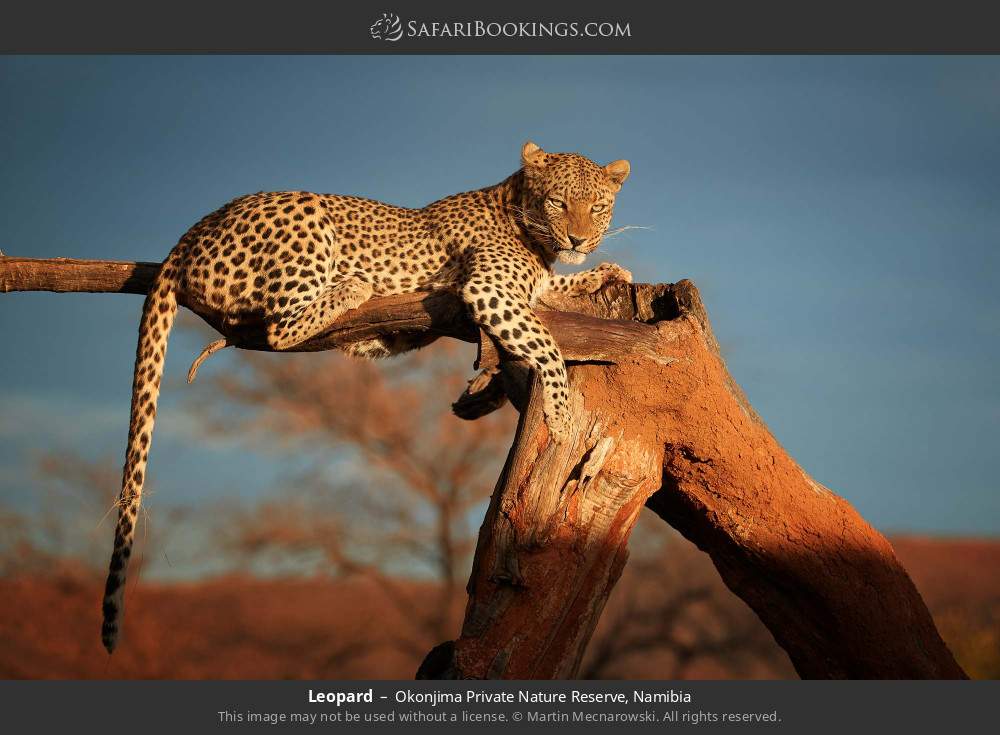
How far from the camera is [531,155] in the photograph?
28.3 feet

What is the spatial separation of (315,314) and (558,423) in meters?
2.10

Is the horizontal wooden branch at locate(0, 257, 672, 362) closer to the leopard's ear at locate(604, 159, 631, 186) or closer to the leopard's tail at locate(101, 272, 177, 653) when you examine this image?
the leopard's tail at locate(101, 272, 177, 653)

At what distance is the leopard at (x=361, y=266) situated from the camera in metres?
7.50

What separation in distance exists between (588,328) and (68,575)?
18313 mm

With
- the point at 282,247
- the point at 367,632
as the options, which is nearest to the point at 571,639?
the point at 282,247

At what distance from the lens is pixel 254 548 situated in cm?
2166

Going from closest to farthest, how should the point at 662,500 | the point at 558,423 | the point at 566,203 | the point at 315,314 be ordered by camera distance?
1. the point at 558,423
2. the point at 315,314
3. the point at 566,203
4. the point at 662,500

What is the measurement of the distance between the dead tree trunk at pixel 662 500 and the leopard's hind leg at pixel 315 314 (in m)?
0.12

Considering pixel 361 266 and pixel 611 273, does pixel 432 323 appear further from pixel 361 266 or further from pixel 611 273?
pixel 611 273

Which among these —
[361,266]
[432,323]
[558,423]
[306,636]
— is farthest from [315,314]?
[306,636]

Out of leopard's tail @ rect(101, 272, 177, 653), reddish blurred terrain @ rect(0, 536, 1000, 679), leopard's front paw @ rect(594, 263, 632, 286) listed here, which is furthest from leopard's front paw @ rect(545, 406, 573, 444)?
reddish blurred terrain @ rect(0, 536, 1000, 679)

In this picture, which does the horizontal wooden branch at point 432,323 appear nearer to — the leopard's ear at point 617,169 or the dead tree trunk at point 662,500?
the dead tree trunk at point 662,500

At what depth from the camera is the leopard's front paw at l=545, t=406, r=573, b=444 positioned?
7363mm

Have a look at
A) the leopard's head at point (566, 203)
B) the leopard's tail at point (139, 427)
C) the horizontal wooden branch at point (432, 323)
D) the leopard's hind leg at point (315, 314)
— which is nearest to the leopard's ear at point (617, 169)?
the leopard's head at point (566, 203)
